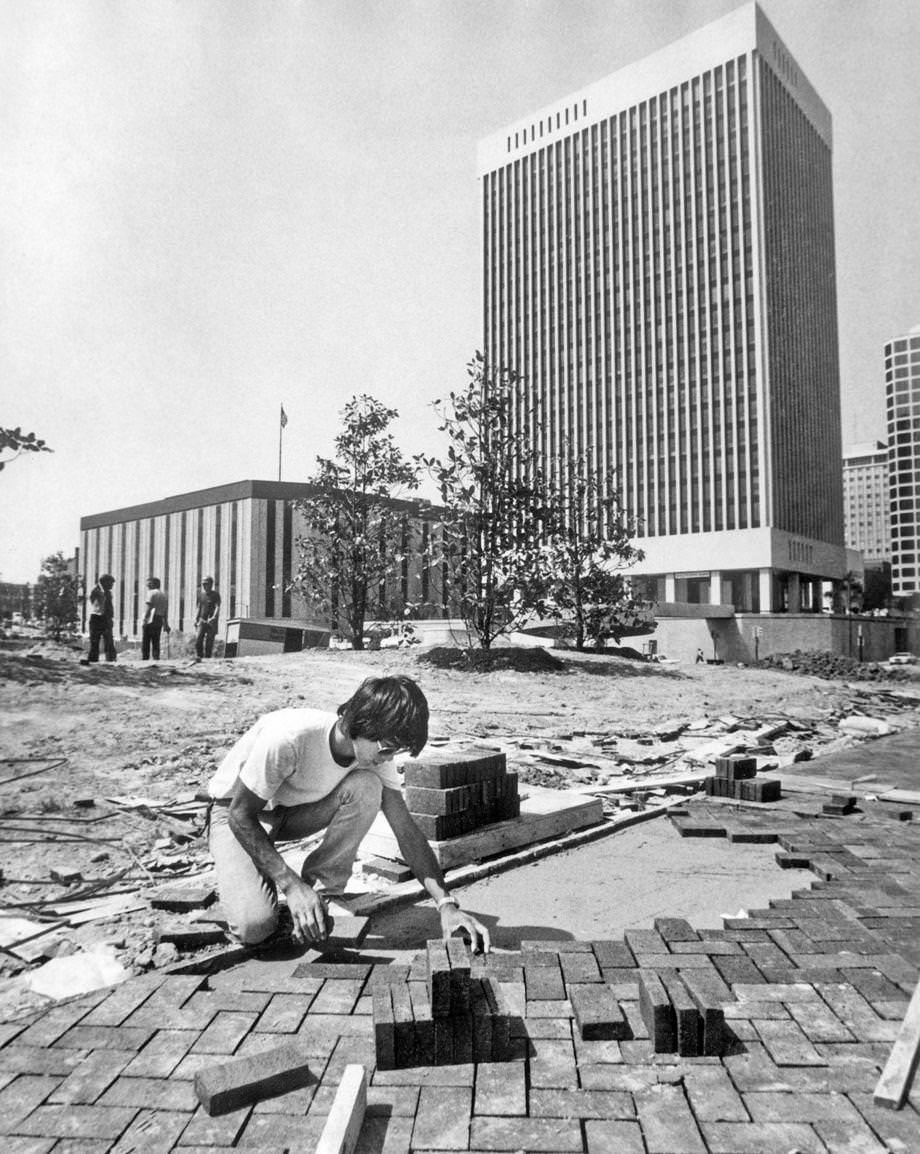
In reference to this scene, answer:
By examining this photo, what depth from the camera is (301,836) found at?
3689mm

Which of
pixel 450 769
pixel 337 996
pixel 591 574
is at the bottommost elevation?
pixel 337 996

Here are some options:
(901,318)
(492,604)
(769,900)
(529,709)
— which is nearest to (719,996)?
(769,900)

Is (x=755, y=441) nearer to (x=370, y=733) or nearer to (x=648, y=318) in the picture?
(x=648, y=318)

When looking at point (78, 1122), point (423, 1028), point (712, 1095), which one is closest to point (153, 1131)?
point (78, 1122)

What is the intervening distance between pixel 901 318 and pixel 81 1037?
6951 mm

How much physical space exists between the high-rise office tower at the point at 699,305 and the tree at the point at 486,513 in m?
27.0

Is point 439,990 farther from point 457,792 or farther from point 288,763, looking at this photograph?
point 457,792

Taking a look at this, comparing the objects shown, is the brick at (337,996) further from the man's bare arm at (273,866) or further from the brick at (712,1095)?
the brick at (712,1095)

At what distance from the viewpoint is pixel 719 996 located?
2646 mm

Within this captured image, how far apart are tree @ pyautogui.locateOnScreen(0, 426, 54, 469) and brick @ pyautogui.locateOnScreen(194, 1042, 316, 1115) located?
3.92 meters

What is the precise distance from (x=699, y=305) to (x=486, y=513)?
133ft

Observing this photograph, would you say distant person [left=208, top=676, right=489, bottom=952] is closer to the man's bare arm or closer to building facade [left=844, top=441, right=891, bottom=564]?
the man's bare arm

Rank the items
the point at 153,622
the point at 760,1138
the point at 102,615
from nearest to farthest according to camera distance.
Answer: the point at 760,1138 → the point at 102,615 → the point at 153,622

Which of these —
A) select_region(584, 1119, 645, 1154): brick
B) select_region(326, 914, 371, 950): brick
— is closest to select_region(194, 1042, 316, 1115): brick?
select_region(584, 1119, 645, 1154): brick
